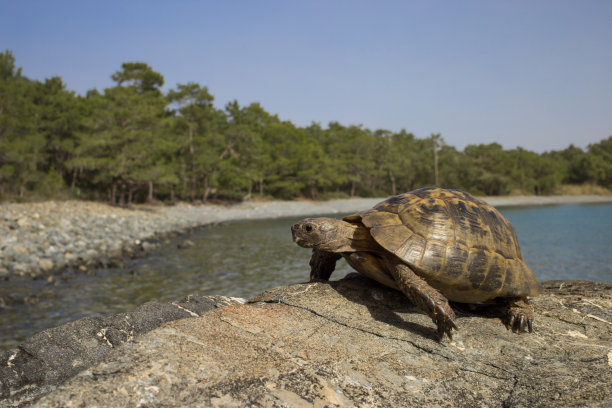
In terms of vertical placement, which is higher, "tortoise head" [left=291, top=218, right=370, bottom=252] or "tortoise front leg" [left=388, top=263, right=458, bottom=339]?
"tortoise head" [left=291, top=218, right=370, bottom=252]

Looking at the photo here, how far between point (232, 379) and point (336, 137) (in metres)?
67.8

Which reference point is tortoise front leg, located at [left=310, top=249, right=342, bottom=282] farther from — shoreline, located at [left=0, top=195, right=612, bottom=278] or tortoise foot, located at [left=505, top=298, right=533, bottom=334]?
shoreline, located at [left=0, top=195, right=612, bottom=278]

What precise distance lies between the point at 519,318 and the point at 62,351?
161 inches

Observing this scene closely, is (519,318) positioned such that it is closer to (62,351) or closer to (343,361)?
(343,361)

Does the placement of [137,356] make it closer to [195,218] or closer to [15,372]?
[15,372]

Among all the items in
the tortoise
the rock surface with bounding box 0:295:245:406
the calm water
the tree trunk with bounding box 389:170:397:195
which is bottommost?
the calm water

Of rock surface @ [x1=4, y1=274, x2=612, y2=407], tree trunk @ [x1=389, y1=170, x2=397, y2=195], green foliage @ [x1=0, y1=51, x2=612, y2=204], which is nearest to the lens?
rock surface @ [x1=4, y1=274, x2=612, y2=407]

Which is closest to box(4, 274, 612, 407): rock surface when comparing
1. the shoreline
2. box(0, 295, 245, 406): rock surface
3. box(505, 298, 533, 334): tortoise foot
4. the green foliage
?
box(505, 298, 533, 334): tortoise foot

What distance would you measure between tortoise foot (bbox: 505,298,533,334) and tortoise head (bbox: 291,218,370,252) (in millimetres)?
1614

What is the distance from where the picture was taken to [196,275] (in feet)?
46.4

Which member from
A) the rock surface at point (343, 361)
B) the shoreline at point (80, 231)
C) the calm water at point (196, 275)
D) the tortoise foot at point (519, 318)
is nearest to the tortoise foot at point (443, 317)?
the rock surface at point (343, 361)

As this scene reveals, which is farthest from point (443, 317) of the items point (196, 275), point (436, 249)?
point (196, 275)

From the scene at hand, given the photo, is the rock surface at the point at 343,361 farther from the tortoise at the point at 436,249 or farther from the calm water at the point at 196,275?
the calm water at the point at 196,275

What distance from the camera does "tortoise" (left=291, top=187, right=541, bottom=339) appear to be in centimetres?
388
